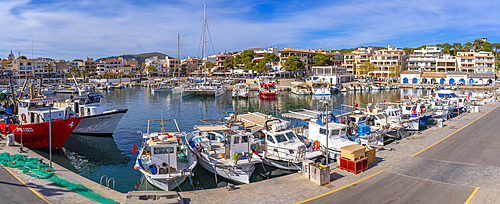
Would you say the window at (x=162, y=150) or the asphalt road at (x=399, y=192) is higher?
the window at (x=162, y=150)

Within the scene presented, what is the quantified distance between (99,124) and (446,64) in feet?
413

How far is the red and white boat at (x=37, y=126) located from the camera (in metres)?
22.6

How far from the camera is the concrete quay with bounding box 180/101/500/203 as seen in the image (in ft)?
40.0

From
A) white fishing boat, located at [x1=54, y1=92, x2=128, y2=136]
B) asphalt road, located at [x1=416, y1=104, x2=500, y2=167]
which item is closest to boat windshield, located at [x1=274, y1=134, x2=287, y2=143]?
asphalt road, located at [x1=416, y1=104, x2=500, y2=167]

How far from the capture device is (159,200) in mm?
10664

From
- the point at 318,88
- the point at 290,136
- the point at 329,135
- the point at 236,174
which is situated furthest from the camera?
the point at 318,88

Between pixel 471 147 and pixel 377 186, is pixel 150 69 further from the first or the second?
pixel 377 186

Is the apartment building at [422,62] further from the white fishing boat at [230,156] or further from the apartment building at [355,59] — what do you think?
the white fishing boat at [230,156]

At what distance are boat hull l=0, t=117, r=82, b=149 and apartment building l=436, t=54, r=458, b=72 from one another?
420 ft

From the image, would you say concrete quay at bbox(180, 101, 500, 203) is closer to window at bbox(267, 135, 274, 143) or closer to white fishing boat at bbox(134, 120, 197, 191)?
white fishing boat at bbox(134, 120, 197, 191)

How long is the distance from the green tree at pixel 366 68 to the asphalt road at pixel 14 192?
119m

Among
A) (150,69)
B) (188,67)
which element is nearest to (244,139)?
(150,69)

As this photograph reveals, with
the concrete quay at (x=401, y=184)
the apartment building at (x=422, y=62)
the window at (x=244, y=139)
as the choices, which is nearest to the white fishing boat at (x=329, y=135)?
the concrete quay at (x=401, y=184)

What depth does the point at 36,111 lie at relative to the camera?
81.5 ft
